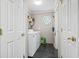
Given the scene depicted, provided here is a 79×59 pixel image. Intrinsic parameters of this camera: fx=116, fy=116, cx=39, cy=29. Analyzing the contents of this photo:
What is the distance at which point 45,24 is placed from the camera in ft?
25.9

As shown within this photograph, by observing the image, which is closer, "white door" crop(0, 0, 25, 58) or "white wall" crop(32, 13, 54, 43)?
"white door" crop(0, 0, 25, 58)

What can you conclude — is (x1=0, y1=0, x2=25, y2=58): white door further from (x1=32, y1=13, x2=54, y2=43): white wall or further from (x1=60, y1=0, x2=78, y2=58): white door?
(x1=32, y1=13, x2=54, y2=43): white wall

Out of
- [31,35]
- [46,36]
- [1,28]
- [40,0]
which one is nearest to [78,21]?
[1,28]

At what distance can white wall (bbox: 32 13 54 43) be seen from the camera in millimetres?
7742

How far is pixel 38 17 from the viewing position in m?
7.94

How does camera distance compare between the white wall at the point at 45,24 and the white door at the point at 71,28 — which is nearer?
the white door at the point at 71,28

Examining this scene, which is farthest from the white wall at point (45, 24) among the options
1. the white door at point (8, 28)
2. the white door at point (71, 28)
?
the white door at point (8, 28)

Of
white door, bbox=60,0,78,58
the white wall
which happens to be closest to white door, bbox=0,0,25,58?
white door, bbox=60,0,78,58

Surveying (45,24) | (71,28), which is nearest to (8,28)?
(71,28)

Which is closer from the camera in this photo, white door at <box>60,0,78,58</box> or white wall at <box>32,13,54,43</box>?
white door at <box>60,0,78,58</box>

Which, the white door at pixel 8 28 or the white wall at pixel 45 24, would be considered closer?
the white door at pixel 8 28

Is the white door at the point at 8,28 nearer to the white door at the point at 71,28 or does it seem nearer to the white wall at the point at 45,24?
the white door at the point at 71,28

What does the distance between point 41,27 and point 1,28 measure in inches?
255

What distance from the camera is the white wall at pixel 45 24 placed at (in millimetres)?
7742
